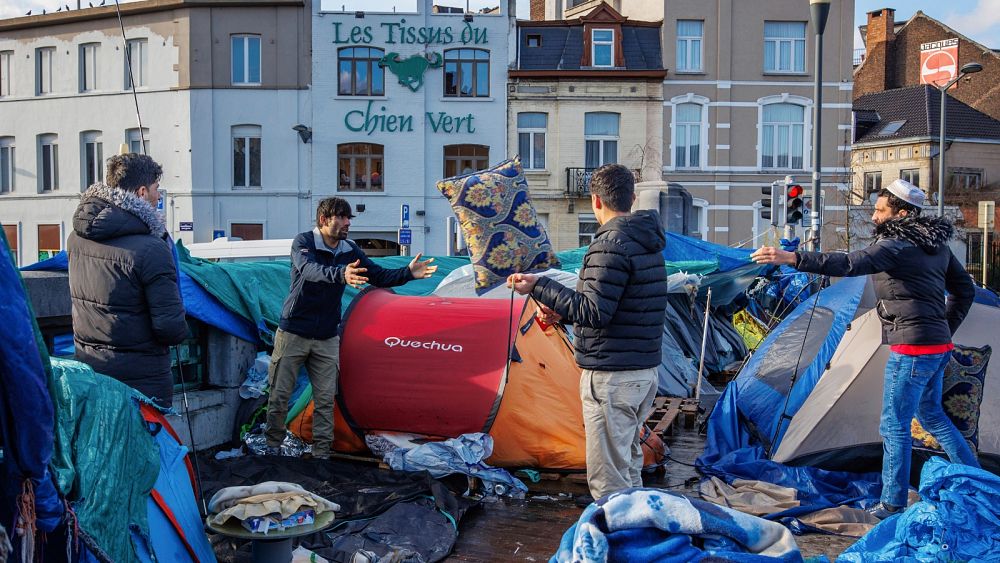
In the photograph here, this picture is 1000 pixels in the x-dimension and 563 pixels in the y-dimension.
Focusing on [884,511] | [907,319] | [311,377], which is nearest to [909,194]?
[907,319]

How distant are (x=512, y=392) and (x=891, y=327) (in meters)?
2.33

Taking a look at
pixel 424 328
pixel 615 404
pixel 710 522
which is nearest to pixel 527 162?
pixel 424 328

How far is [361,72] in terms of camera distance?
2489 centimetres

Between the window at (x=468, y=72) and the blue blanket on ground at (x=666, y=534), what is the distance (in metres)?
23.0

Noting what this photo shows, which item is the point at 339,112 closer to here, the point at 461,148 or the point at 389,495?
the point at 461,148

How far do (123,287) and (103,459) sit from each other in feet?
3.58

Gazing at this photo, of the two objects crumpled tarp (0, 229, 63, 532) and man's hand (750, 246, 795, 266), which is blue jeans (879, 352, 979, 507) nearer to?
man's hand (750, 246, 795, 266)

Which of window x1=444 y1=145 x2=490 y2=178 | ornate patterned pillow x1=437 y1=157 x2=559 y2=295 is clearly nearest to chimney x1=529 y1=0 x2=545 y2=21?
window x1=444 y1=145 x2=490 y2=178

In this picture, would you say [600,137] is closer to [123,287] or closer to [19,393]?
[123,287]

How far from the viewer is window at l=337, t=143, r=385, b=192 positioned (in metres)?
25.0

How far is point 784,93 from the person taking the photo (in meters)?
25.3

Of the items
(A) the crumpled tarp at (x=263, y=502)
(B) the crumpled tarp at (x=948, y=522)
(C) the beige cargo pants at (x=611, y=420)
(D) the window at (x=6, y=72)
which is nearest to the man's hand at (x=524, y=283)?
(C) the beige cargo pants at (x=611, y=420)

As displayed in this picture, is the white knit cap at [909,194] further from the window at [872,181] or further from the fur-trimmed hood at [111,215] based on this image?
the window at [872,181]

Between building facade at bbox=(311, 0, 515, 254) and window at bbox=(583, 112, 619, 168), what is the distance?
2.45 m
